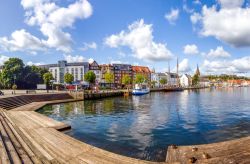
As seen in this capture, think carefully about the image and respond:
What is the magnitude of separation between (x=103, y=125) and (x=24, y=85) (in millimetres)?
103668

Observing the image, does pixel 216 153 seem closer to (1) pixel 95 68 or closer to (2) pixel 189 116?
(2) pixel 189 116

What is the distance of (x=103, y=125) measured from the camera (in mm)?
30812

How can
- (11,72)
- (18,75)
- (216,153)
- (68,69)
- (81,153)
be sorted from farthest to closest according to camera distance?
(68,69), (18,75), (11,72), (216,153), (81,153)

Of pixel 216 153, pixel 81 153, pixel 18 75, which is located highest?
pixel 18 75

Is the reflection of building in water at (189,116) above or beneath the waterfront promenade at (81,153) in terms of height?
beneath

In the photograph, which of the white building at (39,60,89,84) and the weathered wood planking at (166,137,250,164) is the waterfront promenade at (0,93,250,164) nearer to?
the weathered wood planking at (166,137,250,164)

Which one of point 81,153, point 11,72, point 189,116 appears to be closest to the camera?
point 81,153

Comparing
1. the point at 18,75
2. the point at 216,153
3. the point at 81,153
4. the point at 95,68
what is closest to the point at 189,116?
the point at 216,153

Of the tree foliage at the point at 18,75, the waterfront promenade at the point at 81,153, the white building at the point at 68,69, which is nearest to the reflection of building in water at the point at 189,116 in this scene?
the waterfront promenade at the point at 81,153

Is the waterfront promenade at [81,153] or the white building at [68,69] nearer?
the waterfront promenade at [81,153]

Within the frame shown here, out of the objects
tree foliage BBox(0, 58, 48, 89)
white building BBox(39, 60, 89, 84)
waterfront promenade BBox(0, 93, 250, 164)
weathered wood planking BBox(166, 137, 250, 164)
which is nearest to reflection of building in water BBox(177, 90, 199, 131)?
weathered wood planking BBox(166, 137, 250, 164)

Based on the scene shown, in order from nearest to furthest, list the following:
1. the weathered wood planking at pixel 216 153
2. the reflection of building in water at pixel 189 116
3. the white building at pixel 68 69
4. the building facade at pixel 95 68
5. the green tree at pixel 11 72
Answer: the weathered wood planking at pixel 216 153
the reflection of building in water at pixel 189 116
the green tree at pixel 11 72
the white building at pixel 68 69
the building facade at pixel 95 68

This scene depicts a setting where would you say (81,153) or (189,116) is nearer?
(81,153)

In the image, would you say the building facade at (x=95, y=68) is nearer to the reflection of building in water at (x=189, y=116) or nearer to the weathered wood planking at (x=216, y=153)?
the reflection of building in water at (x=189, y=116)
